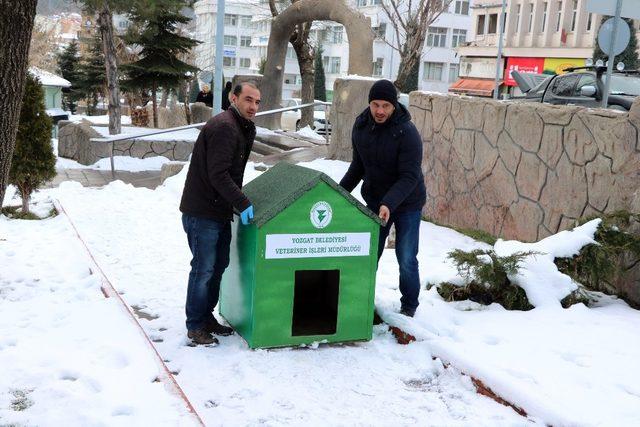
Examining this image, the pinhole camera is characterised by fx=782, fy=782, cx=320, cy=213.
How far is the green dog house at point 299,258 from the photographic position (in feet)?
15.5

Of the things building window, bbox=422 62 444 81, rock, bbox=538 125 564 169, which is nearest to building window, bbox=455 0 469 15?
building window, bbox=422 62 444 81

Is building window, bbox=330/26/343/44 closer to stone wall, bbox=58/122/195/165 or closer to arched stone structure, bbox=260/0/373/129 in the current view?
arched stone structure, bbox=260/0/373/129

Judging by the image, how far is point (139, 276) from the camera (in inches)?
267

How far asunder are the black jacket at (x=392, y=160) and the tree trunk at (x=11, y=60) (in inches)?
91.6

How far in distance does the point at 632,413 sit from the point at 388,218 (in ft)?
6.15

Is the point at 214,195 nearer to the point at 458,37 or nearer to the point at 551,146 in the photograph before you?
the point at 551,146

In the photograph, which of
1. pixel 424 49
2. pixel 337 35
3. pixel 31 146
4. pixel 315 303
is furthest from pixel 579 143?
pixel 424 49

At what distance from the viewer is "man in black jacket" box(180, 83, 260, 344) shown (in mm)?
4613

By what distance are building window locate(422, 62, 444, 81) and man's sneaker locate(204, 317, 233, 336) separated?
62829 millimetres

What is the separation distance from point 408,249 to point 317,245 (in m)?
0.78

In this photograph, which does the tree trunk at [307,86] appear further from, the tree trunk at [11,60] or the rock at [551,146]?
the tree trunk at [11,60]

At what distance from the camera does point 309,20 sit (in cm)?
1756

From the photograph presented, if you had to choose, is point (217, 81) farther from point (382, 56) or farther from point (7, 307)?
point (382, 56)

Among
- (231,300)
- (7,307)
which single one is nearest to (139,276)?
(7,307)
